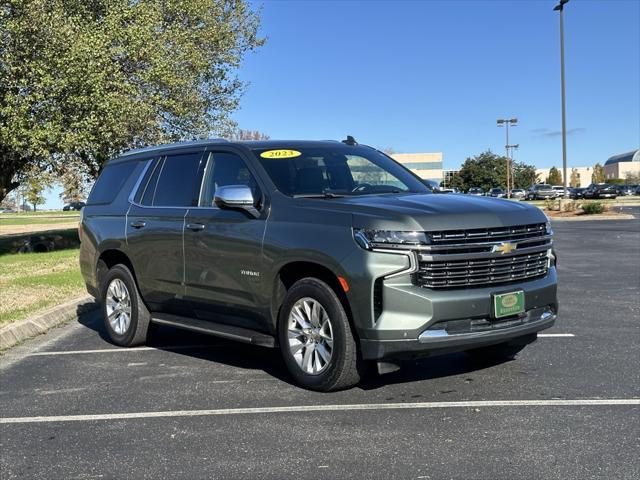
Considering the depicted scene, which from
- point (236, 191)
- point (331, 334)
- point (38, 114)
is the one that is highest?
point (38, 114)

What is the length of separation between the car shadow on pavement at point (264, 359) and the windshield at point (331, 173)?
5.25ft

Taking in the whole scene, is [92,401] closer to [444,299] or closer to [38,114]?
[444,299]

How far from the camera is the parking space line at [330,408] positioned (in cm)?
484

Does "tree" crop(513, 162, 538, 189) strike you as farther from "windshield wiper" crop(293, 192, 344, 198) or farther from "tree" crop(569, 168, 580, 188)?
"windshield wiper" crop(293, 192, 344, 198)

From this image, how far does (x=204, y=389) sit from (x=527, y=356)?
3.02m

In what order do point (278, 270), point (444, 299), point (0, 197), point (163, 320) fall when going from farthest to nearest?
point (0, 197) < point (163, 320) < point (278, 270) < point (444, 299)

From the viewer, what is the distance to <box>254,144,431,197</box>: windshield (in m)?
5.87

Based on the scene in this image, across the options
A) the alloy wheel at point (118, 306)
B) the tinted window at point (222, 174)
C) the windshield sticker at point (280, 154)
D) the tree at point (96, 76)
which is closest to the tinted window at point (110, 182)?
the alloy wheel at point (118, 306)

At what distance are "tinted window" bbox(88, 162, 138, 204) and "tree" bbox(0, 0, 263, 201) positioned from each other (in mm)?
8442

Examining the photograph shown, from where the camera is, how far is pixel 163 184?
703 centimetres

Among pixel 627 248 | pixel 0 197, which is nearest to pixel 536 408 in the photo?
pixel 627 248

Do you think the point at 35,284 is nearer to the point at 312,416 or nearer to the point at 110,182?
the point at 110,182

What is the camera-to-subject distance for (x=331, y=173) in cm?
613

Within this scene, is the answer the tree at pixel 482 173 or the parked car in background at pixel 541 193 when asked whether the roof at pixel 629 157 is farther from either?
the parked car in background at pixel 541 193
